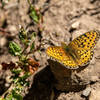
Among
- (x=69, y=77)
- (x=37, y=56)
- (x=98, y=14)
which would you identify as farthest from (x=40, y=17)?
(x=69, y=77)

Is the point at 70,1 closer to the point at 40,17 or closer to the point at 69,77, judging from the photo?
the point at 40,17

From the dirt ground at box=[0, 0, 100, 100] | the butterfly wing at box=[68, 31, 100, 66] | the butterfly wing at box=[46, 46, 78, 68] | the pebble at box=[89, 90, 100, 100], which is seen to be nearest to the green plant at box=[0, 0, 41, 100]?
the dirt ground at box=[0, 0, 100, 100]

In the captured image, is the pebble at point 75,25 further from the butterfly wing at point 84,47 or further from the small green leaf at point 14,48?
the small green leaf at point 14,48

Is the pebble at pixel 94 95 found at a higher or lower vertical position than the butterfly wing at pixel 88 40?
lower

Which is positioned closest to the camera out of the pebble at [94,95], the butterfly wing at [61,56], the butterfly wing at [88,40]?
the butterfly wing at [61,56]

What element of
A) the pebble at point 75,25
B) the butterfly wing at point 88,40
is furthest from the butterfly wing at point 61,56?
the pebble at point 75,25

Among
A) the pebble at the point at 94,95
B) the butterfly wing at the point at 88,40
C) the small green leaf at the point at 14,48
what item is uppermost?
the butterfly wing at the point at 88,40
